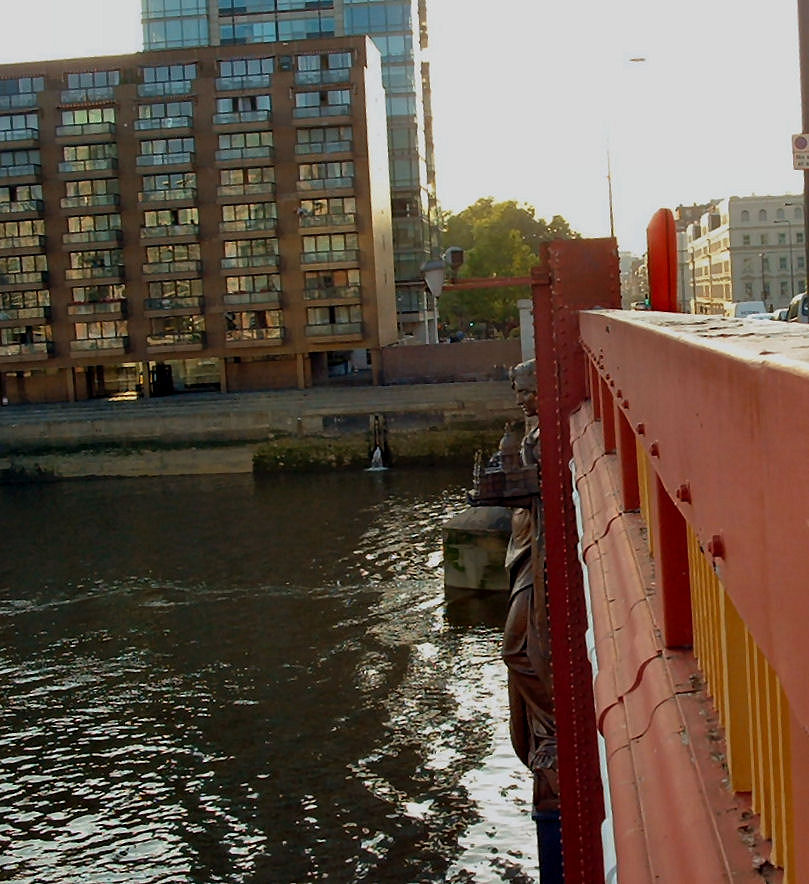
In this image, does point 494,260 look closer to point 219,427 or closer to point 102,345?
point 102,345

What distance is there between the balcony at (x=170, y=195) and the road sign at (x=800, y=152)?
4876 cm

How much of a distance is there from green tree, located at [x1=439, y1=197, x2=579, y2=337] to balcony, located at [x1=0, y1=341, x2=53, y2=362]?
31.0 metres

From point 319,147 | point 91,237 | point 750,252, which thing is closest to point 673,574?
point 750,252

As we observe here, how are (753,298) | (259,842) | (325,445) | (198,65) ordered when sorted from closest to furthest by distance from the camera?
(259,842) → (753,298) → (325,445) → (198,65)

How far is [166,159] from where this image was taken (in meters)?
58.6

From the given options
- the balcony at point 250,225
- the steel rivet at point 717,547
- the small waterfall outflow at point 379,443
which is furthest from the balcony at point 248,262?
the steel rivet at point 717,547

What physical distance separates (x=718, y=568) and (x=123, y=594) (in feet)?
98.5

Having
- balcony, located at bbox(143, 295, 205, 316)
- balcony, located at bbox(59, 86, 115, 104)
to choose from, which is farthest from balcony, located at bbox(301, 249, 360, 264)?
balcony, located at bbox(59, 86, 115, 104)

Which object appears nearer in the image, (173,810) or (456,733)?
(173,810)

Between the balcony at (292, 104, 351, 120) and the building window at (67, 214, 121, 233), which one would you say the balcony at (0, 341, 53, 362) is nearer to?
the building window at (67, 214, 121, 233)

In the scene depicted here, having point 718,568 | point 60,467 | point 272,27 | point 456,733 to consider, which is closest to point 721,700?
point 718,568

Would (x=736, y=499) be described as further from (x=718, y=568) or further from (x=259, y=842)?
(x=259, y=842)

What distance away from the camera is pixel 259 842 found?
1596 centimetres

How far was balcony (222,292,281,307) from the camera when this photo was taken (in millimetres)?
58812
